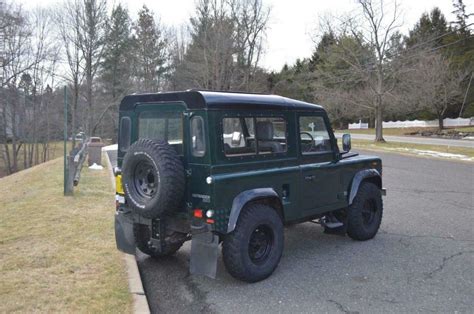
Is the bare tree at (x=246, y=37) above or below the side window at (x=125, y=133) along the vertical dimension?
above

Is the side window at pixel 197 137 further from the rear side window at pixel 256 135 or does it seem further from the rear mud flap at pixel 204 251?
the rear mud flap at pixel 204 251

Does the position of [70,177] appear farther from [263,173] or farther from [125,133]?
[263,173]

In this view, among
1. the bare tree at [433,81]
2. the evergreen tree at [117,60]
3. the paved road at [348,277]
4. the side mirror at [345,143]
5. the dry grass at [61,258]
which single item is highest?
the evergreen tree at [117,60]

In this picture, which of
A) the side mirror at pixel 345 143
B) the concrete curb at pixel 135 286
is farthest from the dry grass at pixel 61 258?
the side mirror at pixel 345 143

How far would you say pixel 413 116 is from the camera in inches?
2249

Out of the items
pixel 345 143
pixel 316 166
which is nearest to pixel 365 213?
pixel 345 143

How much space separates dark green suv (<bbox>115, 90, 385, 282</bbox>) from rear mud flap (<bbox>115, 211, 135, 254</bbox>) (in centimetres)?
1

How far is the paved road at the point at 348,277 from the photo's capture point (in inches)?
164

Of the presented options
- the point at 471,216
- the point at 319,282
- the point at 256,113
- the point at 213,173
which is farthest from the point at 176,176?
the point at 471,216

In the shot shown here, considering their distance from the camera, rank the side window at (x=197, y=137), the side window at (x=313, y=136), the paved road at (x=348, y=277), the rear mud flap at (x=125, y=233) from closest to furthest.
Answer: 1. the paved road at (x=348, y=277)
2. the side window at (x=197, y=137)
3. the rear mud flap at (x=125, y=233)
4. the side window at (x=313, y=136)

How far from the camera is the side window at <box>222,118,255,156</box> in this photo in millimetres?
4680

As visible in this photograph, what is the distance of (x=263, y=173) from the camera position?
4.76 m

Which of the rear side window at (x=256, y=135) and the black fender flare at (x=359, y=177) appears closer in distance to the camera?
the rear side window at (x=256, y=135)

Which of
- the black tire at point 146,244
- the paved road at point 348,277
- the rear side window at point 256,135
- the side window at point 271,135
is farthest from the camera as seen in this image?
the black tire at point 146,244
